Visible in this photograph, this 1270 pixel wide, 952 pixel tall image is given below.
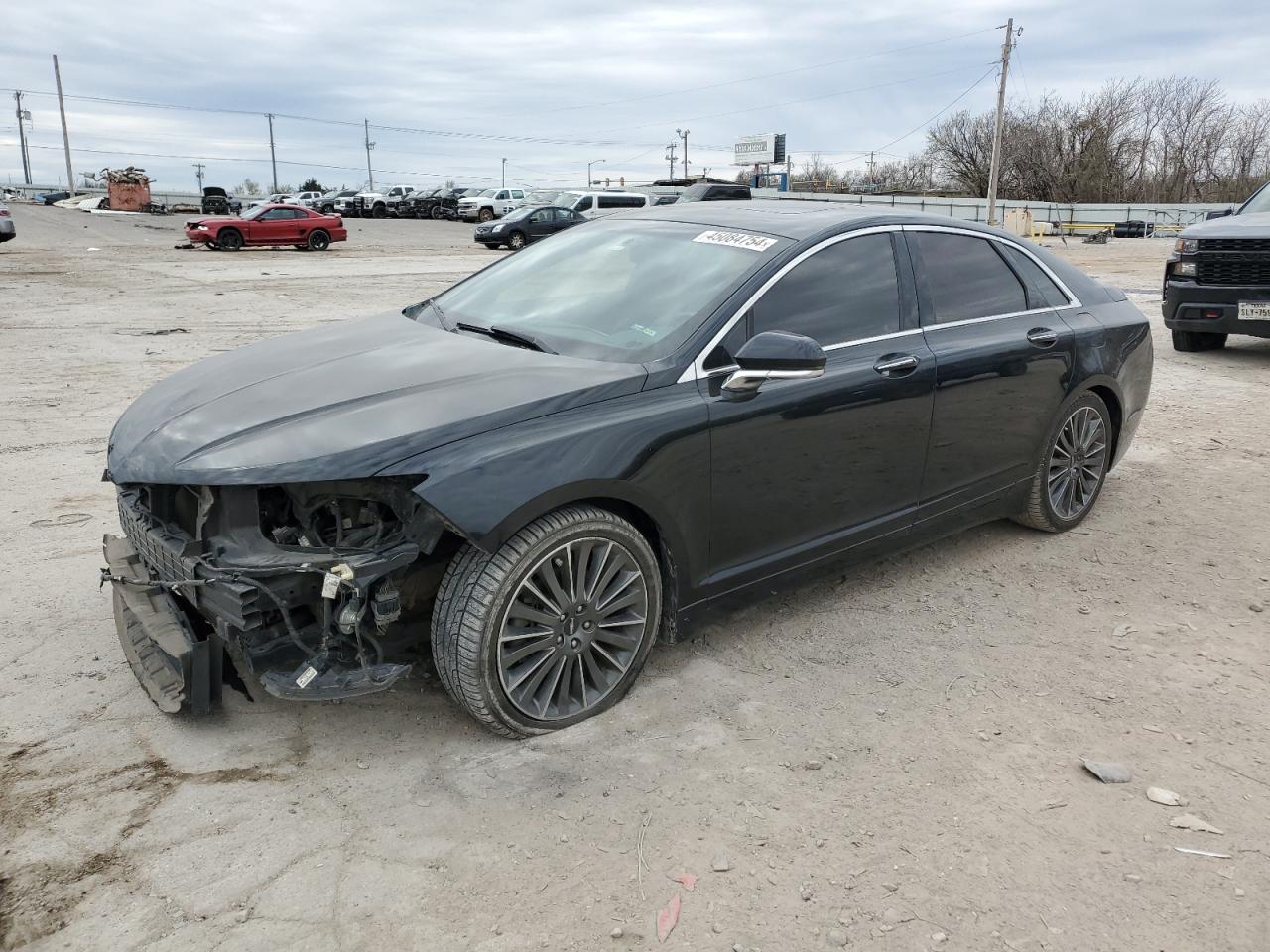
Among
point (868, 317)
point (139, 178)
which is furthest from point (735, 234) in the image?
point (139, 178)

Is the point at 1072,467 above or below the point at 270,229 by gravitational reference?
below

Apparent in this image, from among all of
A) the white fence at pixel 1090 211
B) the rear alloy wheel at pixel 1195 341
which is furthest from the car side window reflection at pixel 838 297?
the white fence at pixel 1090 211

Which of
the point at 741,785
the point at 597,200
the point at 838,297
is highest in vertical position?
the point at 597,200

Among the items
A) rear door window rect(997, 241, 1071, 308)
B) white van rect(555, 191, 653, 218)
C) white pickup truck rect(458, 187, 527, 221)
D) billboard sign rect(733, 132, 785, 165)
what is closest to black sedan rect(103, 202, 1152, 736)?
rear door window rect(997, 241, 1071, 308)

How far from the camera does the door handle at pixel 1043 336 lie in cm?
461

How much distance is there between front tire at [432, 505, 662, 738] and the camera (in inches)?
117

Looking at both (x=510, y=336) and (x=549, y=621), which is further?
(x=510, y=336)

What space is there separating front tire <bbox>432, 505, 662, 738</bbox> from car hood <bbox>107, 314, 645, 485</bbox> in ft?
1.27

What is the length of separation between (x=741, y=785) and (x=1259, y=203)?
10804 millimetres

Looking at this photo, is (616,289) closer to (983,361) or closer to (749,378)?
(749,378)

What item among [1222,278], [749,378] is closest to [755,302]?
[749,378]

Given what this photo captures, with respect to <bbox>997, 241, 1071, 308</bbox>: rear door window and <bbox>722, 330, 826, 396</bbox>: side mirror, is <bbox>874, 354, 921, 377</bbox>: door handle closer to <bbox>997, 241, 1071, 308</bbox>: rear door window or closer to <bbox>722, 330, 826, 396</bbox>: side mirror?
<bbox>722, 330, 826, 396</bbox>: side mirror

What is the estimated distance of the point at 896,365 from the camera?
395cm

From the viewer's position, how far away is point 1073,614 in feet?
14.0
